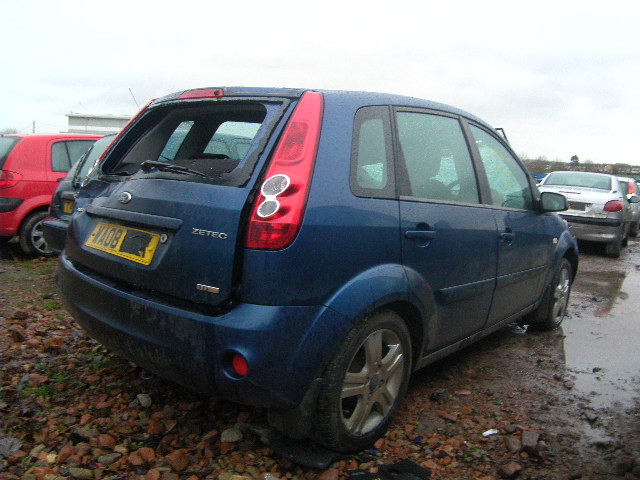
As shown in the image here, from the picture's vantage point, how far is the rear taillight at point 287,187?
217cm

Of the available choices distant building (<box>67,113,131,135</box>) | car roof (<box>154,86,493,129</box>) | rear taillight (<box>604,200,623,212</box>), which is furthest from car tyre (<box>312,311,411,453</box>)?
distant building (<box>67,113,131,135</box>)

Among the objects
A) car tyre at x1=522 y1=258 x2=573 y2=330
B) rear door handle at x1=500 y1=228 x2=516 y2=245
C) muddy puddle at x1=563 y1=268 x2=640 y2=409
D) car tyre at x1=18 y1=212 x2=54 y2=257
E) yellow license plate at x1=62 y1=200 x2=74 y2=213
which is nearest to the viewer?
rear door handle at x1=500 y1=228 x2=516 y2=245

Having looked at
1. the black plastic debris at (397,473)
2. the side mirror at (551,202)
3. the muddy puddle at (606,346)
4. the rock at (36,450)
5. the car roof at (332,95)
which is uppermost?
the car roof at (332,95)

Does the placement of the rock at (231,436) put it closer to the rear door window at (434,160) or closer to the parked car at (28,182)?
the rear door window at (434,160)

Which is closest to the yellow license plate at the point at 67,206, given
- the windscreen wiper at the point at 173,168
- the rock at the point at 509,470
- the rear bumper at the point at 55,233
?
the rear bumper at the point at 55,233

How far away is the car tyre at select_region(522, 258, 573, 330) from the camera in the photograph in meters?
4.66

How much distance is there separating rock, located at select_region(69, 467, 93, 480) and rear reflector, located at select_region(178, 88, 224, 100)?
1.80 meters

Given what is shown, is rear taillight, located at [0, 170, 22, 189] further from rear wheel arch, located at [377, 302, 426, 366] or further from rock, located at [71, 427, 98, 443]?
rear wheel arch, located at [377, 302, 426, 366]

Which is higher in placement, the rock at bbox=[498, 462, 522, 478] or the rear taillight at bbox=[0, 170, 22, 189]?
the rear taillight at bbox=[0, 170, 22, 189]

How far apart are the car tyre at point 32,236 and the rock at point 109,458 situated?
489 centimetres

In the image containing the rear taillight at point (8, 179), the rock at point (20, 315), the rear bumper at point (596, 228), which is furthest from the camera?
the rear bumper at point (596, 228)

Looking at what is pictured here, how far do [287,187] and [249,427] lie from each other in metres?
1.25

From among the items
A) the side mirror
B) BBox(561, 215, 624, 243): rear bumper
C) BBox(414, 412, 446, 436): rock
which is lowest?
BBox(414, 412, 446, 436): rock

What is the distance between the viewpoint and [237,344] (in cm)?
212
